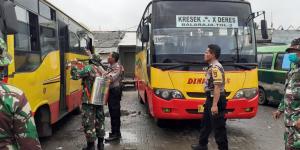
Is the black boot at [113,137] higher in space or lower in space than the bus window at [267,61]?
lower

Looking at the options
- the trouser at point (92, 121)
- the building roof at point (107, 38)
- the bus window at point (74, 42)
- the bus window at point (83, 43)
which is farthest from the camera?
the building roof at point (107, 38)

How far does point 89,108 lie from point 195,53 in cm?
248

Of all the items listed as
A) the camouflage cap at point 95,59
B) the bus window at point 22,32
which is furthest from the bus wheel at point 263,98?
the bus window at point 22,32

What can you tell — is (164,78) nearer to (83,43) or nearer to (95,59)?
(95,59)

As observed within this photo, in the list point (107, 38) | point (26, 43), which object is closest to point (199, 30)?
point (26, 43)

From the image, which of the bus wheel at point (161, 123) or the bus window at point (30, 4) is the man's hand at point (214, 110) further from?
the bus window at point (30, 4)

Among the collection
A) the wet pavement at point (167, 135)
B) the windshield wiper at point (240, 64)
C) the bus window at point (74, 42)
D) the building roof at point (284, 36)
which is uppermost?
the building roof at point (284, 36)

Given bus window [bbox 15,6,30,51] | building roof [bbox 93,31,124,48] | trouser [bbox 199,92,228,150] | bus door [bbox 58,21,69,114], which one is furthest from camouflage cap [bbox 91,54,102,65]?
building roof [bbox 93,31,124,48]

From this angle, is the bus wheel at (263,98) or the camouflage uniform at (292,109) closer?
the camouflage uniform at (292,109)

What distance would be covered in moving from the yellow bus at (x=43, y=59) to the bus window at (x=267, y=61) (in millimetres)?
6427

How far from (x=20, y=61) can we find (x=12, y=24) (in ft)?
4.68

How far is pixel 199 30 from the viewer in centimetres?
834

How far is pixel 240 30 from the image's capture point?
27.8 feet

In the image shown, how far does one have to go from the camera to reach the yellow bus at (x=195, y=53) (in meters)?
7.89
